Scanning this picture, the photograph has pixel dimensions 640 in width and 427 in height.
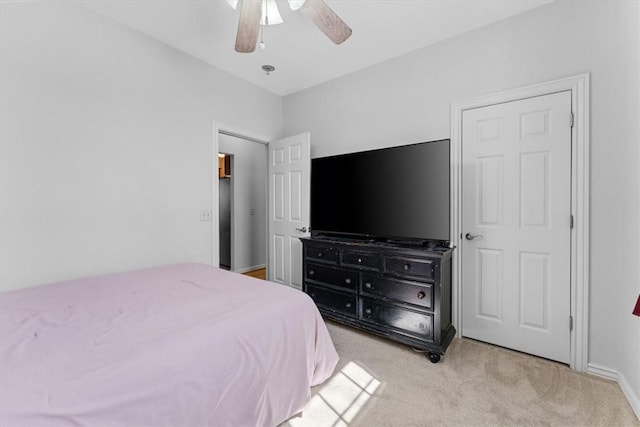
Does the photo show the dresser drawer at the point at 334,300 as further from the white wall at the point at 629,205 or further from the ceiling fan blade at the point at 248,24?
the ceiling fan blade at the point at 248,24

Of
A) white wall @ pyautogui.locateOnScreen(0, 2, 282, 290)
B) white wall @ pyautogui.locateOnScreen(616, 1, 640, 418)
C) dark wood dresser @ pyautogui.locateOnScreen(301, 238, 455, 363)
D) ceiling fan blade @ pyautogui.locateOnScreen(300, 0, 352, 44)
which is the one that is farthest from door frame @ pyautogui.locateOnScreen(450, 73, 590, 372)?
white wall @ pyautogui.locateOnScreen(0, 2, 282, 290)

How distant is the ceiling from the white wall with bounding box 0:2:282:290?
203mm

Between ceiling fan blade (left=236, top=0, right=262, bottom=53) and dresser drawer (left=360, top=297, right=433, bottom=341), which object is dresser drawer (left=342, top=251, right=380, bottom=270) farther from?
ceiling fan blade (left=236, top=0, right=262, bottom=53)

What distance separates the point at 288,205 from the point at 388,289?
1666mm

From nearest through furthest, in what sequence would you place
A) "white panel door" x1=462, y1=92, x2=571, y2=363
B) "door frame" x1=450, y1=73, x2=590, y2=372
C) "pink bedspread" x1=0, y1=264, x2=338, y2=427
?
"pink bedspread" x1=0, y1=264, x2=338, y2=427, "door frame" x1=450, y1=73, x2=590, y2=372, "white panel door" x1=462, y1=92, x2=571, y2=363

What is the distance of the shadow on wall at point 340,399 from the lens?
1527 mm

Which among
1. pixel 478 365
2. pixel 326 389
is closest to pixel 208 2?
pixel 326 389

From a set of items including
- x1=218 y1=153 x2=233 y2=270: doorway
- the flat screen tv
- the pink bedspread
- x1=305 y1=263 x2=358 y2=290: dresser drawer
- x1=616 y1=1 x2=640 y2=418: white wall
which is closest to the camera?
the pink bedspread

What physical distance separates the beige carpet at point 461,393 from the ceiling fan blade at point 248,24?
7.91 ft

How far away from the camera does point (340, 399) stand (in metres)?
1.70

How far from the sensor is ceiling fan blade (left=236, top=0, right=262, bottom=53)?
1656 millimetres

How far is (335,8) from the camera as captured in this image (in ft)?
7.04

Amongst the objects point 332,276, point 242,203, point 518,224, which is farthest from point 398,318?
point 242,203

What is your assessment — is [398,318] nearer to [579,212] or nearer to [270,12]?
[579,212]
